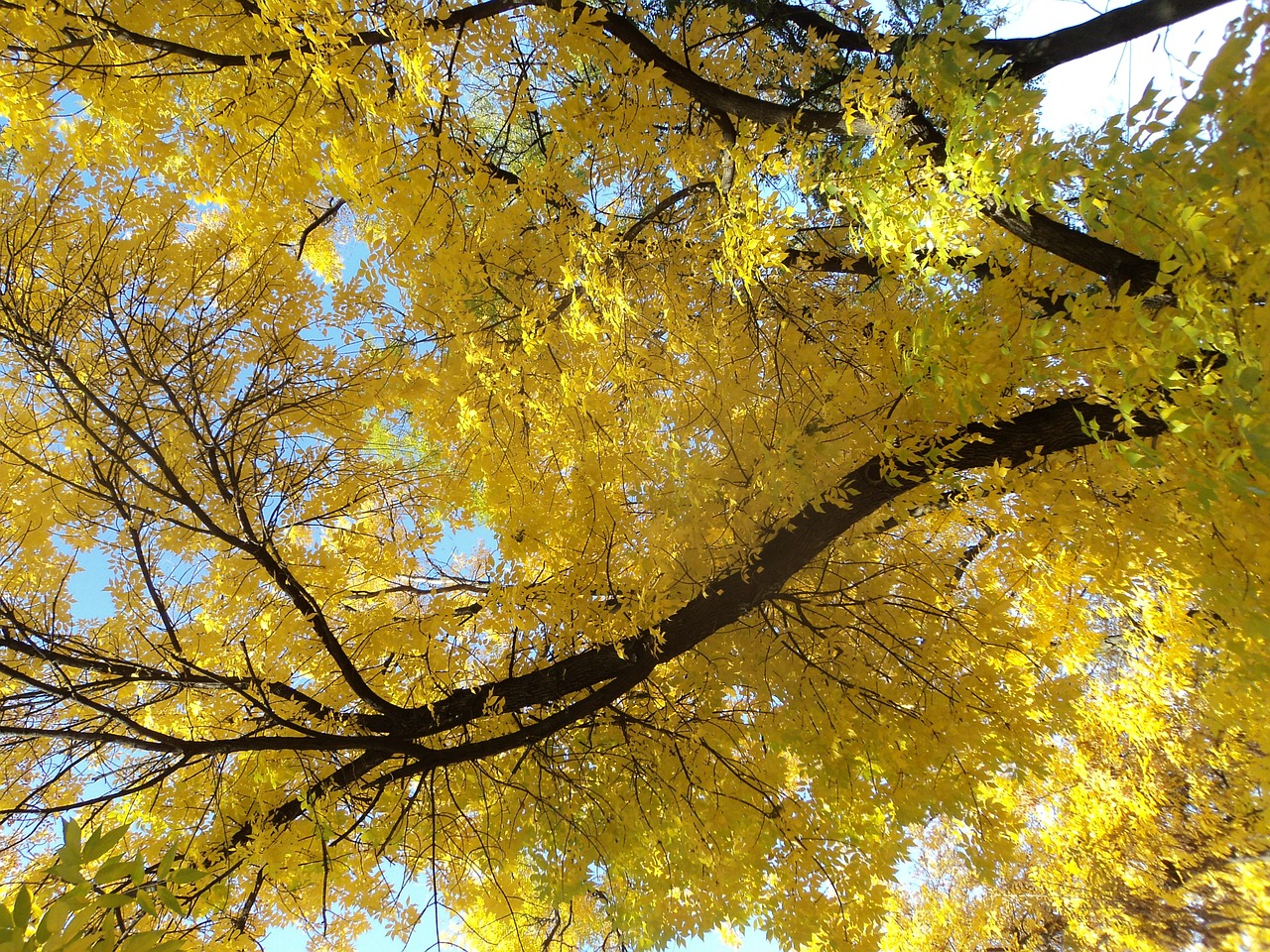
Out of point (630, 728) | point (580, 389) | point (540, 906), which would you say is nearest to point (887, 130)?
point (580, 389)

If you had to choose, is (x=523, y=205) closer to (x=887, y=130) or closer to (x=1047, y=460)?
(x=887, y=130)

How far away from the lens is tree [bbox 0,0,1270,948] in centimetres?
265

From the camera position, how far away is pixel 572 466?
13.1ft

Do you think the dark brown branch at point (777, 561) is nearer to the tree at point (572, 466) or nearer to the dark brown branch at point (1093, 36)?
the tree at point (572, 466)

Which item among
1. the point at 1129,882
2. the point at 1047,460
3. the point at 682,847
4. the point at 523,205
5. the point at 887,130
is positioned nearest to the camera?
the point at 887,130

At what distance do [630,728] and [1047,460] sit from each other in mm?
2970

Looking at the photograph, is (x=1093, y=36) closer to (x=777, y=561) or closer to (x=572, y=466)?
(x=777, y=561)

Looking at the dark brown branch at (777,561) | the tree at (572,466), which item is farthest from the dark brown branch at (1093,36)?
the dark brown branch at (777,561)

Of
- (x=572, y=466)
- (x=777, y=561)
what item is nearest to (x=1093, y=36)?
(x=777, y=561)

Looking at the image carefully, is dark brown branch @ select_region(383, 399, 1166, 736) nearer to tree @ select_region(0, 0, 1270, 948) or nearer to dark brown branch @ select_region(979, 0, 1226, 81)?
tree @ select_region(0, 0, 1270, 948)

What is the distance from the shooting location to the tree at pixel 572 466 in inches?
104

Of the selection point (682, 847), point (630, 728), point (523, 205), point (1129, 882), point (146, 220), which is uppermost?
point (146, 220)

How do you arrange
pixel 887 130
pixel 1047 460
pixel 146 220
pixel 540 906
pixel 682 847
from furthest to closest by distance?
pixel 540 906 < pixel 146 220 < pixel 682 847 < pixel 1047 460 < pixel 887 130

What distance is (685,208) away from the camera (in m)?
5.14
